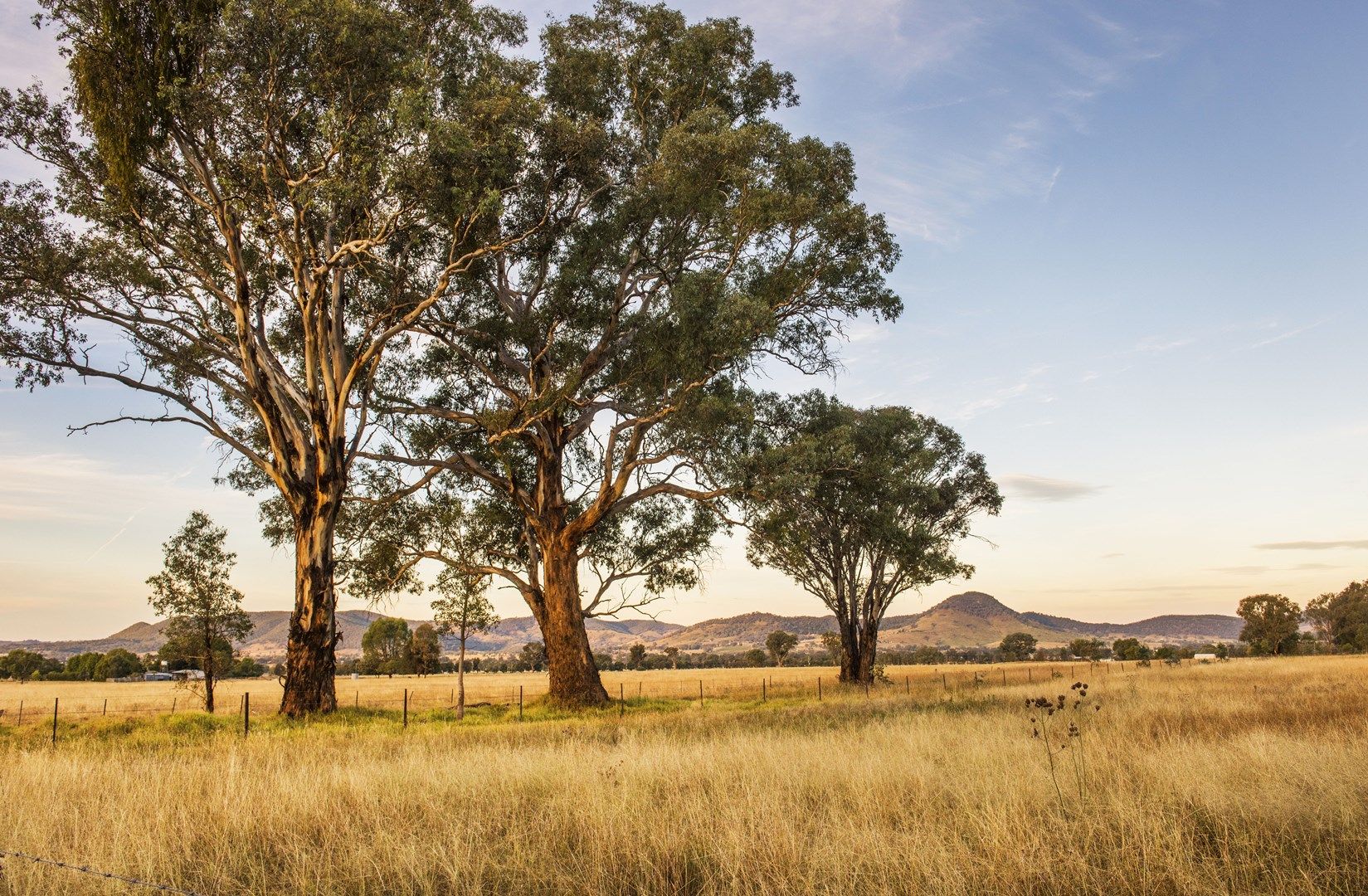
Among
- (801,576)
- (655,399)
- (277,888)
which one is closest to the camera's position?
(277,888)

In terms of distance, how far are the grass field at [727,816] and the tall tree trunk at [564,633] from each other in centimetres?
1110

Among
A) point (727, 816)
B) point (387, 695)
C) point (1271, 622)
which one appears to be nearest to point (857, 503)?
point (727, 816)

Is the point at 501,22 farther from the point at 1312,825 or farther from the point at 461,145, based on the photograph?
the point at 1312,825

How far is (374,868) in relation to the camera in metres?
6.38

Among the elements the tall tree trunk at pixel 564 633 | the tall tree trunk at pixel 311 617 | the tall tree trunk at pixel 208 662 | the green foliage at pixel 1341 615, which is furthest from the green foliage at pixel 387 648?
the green foliage at pixel 1341 615

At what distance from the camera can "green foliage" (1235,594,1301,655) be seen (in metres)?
87.2

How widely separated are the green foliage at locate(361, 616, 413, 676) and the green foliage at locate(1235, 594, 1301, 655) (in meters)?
98.0

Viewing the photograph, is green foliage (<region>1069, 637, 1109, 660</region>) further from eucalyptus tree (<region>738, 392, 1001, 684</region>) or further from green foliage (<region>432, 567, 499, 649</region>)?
green foliage (<region>432, 567, 499, 649</region>)

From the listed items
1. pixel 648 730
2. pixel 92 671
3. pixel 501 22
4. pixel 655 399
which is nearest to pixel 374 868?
pixel 648 730

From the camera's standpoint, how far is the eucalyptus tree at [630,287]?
21359 millimetres

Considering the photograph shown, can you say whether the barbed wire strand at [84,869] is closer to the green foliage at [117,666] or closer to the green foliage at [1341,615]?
the green foliage at [117,666]

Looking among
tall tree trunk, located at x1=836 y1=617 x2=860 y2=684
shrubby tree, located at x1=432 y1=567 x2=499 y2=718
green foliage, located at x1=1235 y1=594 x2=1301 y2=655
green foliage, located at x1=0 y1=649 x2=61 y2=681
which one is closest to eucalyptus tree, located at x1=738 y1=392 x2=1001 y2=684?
tall tree trunk, located at x1=836 y1=617 x2=860 y2=684

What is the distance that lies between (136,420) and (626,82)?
1708cm

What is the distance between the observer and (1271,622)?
302ft
